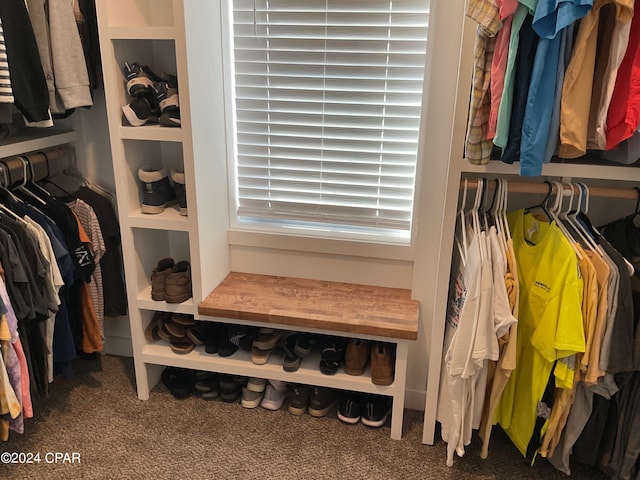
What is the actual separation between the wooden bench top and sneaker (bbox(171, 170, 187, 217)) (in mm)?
375

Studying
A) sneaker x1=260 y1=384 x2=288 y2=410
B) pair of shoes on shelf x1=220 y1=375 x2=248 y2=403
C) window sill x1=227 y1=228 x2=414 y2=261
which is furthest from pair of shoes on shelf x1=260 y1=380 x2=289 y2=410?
window sill x1=227 y1=228 x2=414 y2=261

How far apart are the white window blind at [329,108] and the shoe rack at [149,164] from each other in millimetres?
243

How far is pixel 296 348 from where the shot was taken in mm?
2135

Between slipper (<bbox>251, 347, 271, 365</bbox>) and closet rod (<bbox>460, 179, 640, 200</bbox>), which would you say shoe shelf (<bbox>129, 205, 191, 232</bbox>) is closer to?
slipper (<bbox>251, 347, 271, 365</bbox>)

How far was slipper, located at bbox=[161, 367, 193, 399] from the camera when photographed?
7.41ft

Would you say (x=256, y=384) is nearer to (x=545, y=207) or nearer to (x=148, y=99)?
(x=148, y=99)

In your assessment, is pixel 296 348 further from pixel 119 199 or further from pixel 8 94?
pixel 8 94

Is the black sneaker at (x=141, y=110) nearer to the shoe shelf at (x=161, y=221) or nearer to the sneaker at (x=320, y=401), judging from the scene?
the shoe shelf at (x=161, y=221)

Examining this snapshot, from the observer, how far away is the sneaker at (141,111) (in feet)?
6.33

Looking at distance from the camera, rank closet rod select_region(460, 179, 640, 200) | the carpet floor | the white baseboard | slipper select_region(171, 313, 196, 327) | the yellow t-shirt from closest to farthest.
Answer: the yellow t-shirt, closet rod select_region(460, 179, 640, 200), the carpet floor, slipper select_region(171, 313, 196, 327), the white baseboard

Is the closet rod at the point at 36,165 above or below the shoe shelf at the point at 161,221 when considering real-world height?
above

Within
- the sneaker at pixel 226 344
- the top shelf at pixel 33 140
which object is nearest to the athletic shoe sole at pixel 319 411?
the sneaker at pixel 226 344

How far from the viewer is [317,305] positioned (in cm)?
206

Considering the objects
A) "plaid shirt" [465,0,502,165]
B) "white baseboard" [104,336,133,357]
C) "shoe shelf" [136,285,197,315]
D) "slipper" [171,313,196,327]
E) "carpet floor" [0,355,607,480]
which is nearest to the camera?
"plaid shirt" [465,0,502,165]
